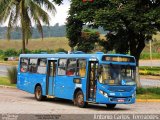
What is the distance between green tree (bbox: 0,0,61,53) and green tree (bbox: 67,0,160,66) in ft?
23.6

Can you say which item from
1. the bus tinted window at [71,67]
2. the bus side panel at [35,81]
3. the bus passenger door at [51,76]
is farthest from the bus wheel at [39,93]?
the bus tinted window at [71,67]

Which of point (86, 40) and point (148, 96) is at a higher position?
point (86, 40)

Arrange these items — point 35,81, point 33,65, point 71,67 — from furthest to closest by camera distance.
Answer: point 33,65 < point 35,81 < point 71,67

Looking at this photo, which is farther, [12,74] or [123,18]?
[12,74]

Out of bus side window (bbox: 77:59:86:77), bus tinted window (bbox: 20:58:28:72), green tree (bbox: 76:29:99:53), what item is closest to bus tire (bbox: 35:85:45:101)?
bus tinted window (bbox: 20:58:28:72)

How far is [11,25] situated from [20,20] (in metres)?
0.95

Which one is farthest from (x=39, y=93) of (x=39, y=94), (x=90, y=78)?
(x=90, y=78)

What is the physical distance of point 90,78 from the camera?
73.4 feet

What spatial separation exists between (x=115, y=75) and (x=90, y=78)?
1150 mm

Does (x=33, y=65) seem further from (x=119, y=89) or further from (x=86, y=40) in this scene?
(x=86, y=40)

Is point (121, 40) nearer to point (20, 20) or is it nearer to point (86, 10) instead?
point (86, 10)

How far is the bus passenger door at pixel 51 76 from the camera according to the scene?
25.4 metres

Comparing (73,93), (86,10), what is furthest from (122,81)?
(86,10)

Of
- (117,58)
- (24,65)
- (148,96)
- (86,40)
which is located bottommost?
(148,96)
